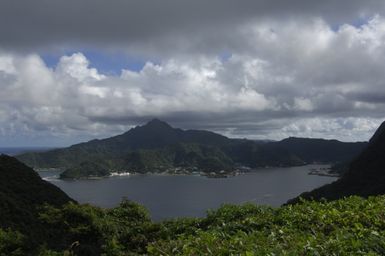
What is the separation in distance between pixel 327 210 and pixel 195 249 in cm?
427

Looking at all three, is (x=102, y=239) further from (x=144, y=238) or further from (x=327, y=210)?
(x=327, y=210)

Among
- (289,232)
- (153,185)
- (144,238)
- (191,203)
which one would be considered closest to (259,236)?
(289,232)

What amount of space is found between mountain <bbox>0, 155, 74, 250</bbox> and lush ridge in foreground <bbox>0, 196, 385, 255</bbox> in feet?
35.0

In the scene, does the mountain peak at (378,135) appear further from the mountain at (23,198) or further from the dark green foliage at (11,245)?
the dark green foliage at (11,245)

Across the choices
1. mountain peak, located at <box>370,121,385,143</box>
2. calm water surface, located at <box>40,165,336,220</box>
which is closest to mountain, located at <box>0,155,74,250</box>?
calm water surface, located at <box>40,165,336,220</box>

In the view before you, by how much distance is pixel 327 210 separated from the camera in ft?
31.1

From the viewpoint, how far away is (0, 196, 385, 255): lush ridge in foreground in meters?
5.87

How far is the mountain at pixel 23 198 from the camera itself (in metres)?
27.2

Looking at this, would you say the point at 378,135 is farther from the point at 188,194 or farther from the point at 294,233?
the point at 294,233

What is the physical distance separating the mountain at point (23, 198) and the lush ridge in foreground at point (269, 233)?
10658 millimetres

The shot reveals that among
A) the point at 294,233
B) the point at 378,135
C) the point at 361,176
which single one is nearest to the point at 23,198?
the point at 294,233

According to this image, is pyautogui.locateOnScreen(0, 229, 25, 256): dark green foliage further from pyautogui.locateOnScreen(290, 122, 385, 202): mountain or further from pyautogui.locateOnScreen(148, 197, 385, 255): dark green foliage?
pyautogui.locateOnScreen(290, 122, 385, 202): mountain

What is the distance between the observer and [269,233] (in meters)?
8.03

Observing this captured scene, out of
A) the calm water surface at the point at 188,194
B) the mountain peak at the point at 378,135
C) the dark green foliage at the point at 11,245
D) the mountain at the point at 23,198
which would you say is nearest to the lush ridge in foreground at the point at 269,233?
the dark green foliage at the point at 11,245
